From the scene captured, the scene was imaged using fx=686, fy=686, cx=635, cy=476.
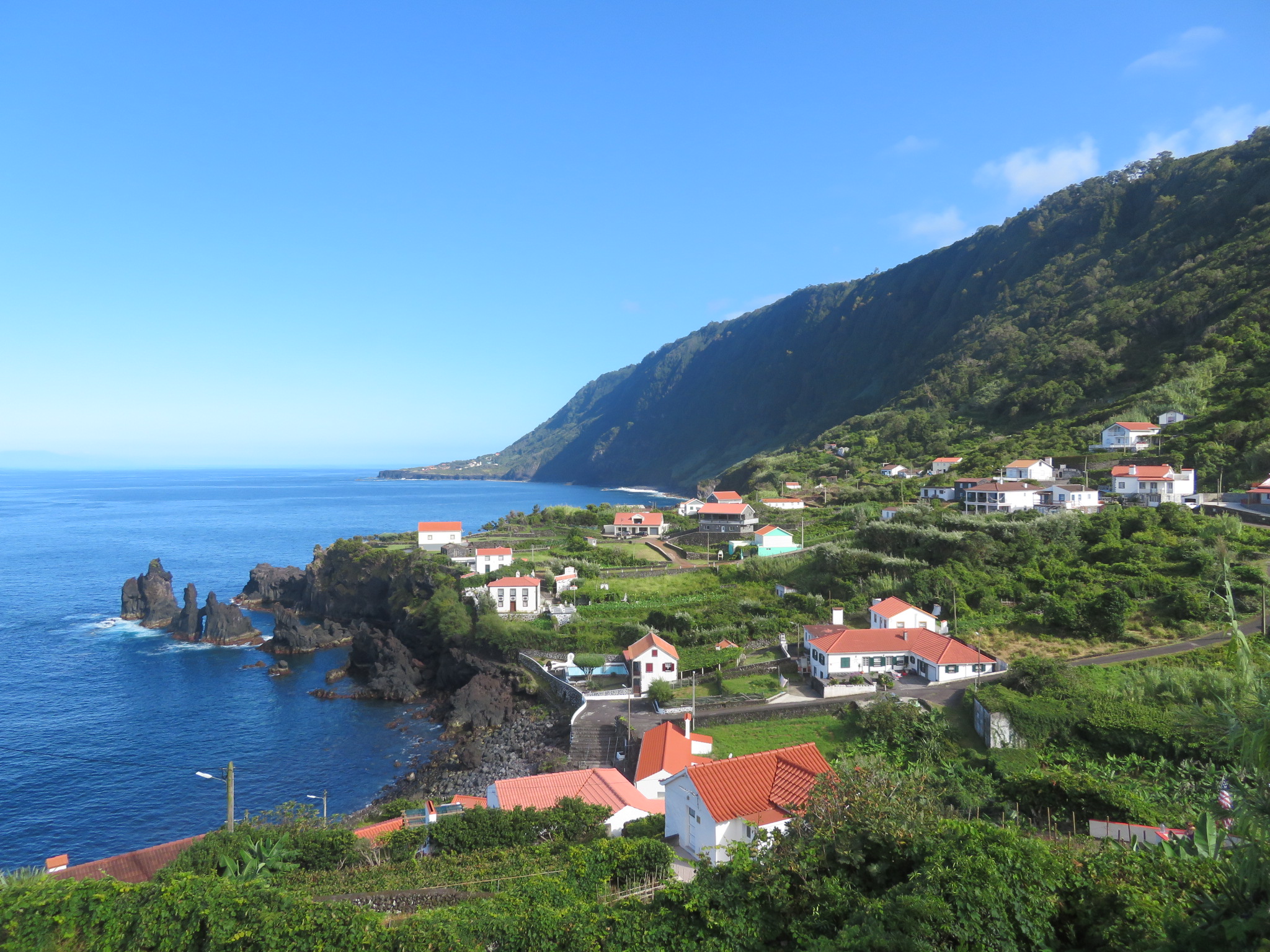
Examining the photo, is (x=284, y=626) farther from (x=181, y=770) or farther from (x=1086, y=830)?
(x=1086, y=830)

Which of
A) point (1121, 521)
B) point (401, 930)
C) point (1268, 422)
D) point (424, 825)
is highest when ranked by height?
point (1268, 422)

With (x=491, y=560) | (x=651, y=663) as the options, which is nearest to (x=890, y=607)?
(x=651, y=663)

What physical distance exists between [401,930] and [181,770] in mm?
23735

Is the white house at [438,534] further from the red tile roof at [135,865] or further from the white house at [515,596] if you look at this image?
the red tile roof at [135,865]

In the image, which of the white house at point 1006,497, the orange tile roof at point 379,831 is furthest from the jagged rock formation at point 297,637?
the white house at point 1006,497

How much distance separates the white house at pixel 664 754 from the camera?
65.3 ft

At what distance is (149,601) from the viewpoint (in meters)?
51.4

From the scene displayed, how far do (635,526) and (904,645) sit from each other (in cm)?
3716

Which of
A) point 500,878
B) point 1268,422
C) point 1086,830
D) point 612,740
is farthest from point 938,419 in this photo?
point 500,878

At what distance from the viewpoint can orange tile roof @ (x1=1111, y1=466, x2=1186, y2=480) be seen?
4172 cm

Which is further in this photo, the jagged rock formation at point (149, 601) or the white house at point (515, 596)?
the jagged rock formation at point (149, 601)

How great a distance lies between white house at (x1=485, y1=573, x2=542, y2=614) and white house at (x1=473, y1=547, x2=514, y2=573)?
5777 millimetres

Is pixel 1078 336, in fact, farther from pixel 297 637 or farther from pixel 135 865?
pixel 135 865

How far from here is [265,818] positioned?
2130 cm
